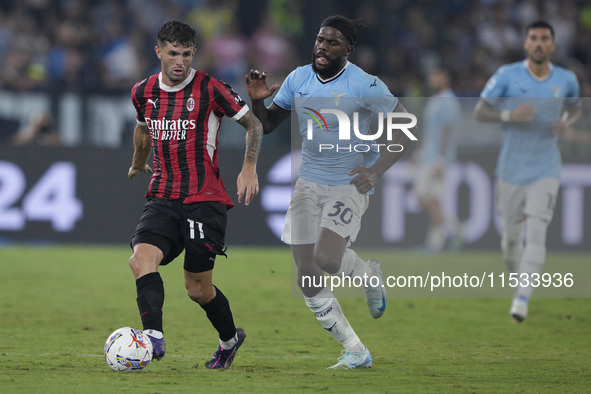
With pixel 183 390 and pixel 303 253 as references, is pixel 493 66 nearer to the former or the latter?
pixel 303 253

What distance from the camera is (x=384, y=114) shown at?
20.5 feet

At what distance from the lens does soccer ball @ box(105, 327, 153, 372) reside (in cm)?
533

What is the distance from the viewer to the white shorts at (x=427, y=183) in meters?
12.7

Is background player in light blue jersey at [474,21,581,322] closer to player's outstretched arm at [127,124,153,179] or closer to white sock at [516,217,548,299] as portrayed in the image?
white sock at [516,217,548,299]

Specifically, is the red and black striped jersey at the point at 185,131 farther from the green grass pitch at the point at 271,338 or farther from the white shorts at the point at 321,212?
the green grass pitch at the point at 271,338

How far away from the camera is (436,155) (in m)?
13.1

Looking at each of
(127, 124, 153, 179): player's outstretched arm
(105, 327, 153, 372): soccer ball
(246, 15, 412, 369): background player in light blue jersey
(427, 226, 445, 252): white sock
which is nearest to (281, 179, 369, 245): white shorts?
(246, 15, 412, 369): background player in light blue jersey

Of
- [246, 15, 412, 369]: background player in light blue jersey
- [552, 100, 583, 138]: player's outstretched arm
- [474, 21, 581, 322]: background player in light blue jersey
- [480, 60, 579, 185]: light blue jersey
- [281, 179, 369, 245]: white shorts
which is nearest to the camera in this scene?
[246, 15, 412, 369]: background player in light blue jersey

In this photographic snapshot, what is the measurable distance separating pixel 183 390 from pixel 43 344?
2076 mm

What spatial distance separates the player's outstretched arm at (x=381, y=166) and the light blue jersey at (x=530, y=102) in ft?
8.71

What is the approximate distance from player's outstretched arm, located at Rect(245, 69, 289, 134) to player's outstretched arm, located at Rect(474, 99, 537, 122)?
264 centimetres

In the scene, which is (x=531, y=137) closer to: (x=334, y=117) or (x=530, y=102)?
(x=530, y=102)

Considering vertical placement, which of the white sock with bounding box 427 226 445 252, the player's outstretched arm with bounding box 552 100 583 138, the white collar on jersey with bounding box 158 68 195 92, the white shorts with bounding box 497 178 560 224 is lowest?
the white sock with bounding box 427 226 445 252

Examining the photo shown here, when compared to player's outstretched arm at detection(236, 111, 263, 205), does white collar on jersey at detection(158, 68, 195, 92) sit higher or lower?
higher
